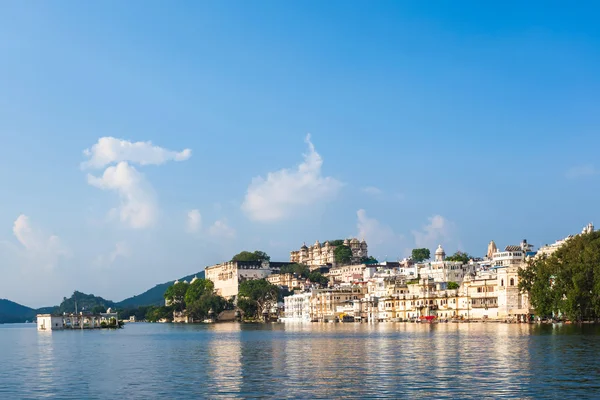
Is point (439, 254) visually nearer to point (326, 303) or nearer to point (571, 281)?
point (326, 303)

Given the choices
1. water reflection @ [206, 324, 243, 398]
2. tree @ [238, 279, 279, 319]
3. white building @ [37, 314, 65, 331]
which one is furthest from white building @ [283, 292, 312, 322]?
water reflection @ [206, 324, 243, 398]

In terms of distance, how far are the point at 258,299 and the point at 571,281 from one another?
356ft

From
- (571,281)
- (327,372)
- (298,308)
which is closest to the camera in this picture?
(327,372)

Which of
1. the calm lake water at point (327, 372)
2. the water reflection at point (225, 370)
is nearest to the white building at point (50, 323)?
the calm lake water at point (327, 372)

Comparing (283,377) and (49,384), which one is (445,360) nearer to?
(283,377)

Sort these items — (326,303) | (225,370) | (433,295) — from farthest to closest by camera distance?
1. (326,303)
2. (433,295)
3. (225,370)

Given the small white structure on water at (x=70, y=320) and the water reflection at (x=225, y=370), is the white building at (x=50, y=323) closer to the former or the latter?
the small white structure on water at (x=70, y=320)

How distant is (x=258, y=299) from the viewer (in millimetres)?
192250

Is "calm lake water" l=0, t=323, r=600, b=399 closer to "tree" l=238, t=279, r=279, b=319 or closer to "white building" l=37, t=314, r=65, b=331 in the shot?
"white building" l=37, t=314, r=65, b=331

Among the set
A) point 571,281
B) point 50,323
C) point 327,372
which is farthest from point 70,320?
point 327,372

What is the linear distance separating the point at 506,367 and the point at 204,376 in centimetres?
1570

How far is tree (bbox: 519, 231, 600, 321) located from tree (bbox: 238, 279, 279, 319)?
95.9m

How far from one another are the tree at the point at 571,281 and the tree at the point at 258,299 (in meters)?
95.9

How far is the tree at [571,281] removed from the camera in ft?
293
